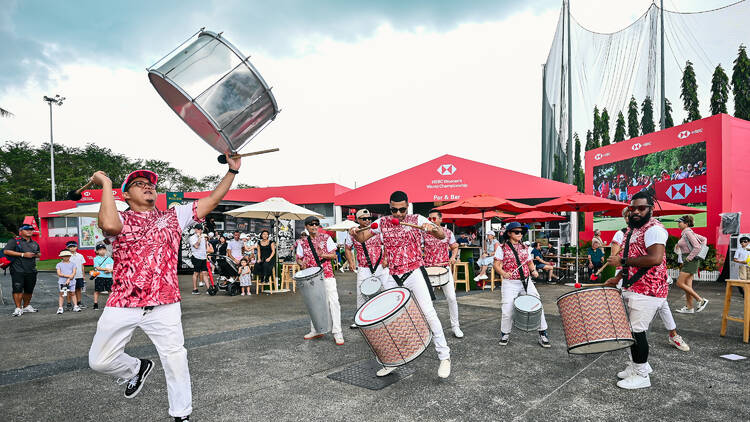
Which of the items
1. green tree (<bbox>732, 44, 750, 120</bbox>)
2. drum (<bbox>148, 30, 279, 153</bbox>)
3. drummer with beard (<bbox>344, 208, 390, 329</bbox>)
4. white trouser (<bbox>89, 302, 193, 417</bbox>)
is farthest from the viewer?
green tree (<bbox>732, 44, 750, 120</bbox>)

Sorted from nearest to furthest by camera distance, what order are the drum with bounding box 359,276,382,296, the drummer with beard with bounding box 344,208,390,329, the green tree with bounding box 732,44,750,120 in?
the drum with bounding box 359,276,382,296
the drummer with beard with bounding box 344,208,390,329
the green tree with bounding box 732,44,750,120

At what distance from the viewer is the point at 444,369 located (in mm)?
4094

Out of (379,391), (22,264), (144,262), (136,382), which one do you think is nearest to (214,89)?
(144,262)

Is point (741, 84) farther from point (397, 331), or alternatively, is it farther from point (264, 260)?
point (397, 331)

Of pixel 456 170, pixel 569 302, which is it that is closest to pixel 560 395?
pixel 569 302

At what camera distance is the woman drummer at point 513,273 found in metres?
5.30

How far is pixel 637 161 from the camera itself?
16719 millimetres

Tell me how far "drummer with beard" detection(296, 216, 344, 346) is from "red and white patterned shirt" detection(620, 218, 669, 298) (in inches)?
137

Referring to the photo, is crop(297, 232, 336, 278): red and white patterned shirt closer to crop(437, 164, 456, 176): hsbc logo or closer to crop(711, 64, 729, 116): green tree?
crop(437, 164, 456, 176): hsbc logo

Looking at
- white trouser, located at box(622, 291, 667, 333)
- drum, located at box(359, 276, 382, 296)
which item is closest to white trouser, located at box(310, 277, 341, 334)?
drum, located at box(359, 276, 382, 296)

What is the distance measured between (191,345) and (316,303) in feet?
5.63

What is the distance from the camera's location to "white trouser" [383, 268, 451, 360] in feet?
13.8

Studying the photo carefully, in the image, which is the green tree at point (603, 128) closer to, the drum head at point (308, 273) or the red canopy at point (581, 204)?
the red canopy at point (581, 204)

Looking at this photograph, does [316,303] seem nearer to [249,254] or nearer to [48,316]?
[48,316]
